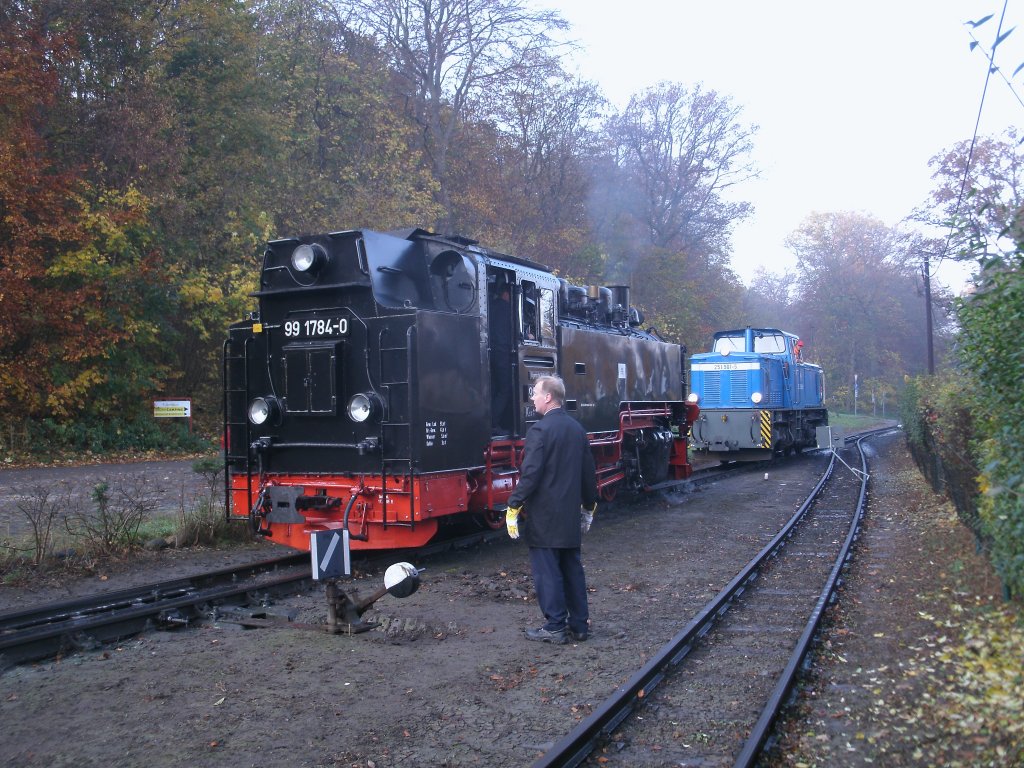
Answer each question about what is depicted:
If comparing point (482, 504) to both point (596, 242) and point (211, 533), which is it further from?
point (596, 242)

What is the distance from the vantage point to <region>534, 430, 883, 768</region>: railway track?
433 cm

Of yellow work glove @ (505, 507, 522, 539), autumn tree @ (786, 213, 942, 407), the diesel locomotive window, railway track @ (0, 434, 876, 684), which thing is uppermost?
autumn tree @ (786, 213, 942, 407)

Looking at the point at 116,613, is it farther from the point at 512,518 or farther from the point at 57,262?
the point at 57,262

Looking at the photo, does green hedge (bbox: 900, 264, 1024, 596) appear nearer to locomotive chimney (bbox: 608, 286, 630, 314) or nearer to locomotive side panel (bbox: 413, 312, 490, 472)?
locomotive side panel (bbox: 413, 312, 490, 472)

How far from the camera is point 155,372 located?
21.9 metres

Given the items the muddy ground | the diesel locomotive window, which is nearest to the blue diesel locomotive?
the diesel locomotive window

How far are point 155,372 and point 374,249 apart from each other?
604 inches

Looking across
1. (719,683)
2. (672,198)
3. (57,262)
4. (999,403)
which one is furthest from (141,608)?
(672,198)

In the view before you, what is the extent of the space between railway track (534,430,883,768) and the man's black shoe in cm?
78

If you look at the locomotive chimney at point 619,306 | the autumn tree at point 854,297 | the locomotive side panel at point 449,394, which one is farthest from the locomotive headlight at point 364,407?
the autumn tree at point 854,297

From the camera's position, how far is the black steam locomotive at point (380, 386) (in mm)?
8219

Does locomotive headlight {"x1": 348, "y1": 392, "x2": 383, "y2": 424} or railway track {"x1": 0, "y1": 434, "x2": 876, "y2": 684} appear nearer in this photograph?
railway track {"x1": 0, "y1": 434, "x2": 876, "y2": 684}

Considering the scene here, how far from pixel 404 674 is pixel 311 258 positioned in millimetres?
4559

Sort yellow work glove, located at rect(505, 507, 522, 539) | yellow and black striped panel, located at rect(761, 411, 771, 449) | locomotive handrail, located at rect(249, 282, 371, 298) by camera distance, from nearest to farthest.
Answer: yellow work glove, located at rect(505, 507, 522, 539)
locomotive handrail, located at rect(249, 282, 371, 298)
yellow and black striped panel, located at rect(761, 411, 771, 449)
